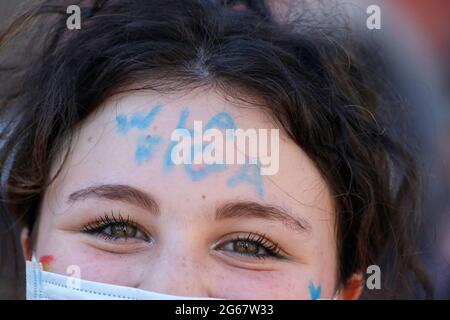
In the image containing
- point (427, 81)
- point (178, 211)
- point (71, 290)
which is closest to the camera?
A: point (178, 211)

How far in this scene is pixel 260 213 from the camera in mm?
1410

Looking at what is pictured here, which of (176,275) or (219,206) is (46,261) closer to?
(176,275)

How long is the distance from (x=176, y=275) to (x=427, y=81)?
37.1 inches

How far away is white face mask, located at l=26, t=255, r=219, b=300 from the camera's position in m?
1.39

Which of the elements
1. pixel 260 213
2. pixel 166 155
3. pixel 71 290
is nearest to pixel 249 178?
pixel 260 213

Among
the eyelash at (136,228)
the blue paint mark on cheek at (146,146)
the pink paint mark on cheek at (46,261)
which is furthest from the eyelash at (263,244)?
the pink paint mark on cheek at (46,261)

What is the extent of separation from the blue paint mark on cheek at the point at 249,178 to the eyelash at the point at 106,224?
9.0 inches

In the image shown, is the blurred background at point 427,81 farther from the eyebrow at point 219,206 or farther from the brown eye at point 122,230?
the brown eye at point 122,230

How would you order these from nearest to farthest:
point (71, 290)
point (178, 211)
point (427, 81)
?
point (178, 211) < point (71, 290) < point (427, 81)

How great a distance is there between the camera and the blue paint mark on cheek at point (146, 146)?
141cm

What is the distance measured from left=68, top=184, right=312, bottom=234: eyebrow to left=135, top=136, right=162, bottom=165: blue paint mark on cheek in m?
0.08

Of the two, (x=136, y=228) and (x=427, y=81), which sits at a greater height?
(x=427, y=81)
